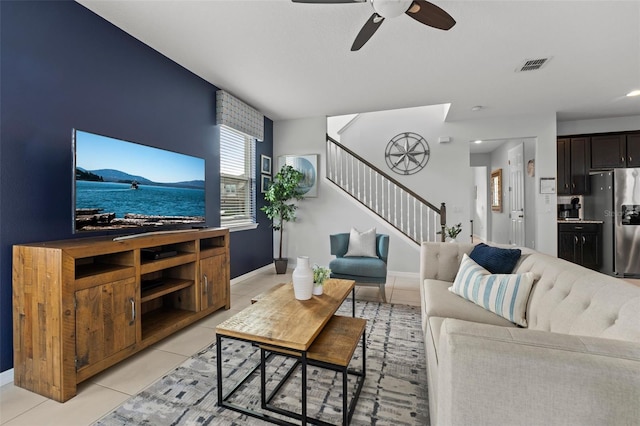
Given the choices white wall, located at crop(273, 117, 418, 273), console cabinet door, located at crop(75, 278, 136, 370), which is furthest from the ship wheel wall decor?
console cabinet door, located at crop(75, 278, 136, 370)

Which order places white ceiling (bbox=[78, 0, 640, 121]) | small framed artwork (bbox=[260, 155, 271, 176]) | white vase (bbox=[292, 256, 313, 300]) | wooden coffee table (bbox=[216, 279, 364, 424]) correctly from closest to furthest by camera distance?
wooden coffee table (bbox=[216, 279, 364, 424]), white vase (bbox=[292, 256, 313, 300]), white ceiling (bbox=[78, 0, 640, 121]), small framed artwork (bbox=[260, 155, 271, 176])

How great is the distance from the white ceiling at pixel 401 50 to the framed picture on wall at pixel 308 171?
3.32 feet

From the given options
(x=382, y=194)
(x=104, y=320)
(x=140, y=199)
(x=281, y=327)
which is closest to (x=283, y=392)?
(x=281, y=327)

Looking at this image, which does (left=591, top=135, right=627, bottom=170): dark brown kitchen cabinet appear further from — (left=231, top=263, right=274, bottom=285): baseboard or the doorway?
(left=231, top=263, right=274, bottom=285): baseboard

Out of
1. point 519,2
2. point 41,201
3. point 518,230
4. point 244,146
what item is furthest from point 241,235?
point 518,230

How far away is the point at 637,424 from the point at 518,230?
5646mm

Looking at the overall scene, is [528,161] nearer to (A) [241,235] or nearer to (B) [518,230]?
(B) [518,230]

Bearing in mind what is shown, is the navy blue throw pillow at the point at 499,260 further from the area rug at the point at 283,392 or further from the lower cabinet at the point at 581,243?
the lower cabinet at the point at 581,243

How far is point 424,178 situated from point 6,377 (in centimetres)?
555

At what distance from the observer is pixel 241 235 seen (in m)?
4.18

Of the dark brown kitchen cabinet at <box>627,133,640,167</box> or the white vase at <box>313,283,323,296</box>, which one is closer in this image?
the white vase at <box>313,283,323,296</box>

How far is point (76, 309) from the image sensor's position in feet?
5.43

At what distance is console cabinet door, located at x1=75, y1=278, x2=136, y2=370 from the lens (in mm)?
1688

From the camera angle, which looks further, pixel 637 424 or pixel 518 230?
pixel 518 230
